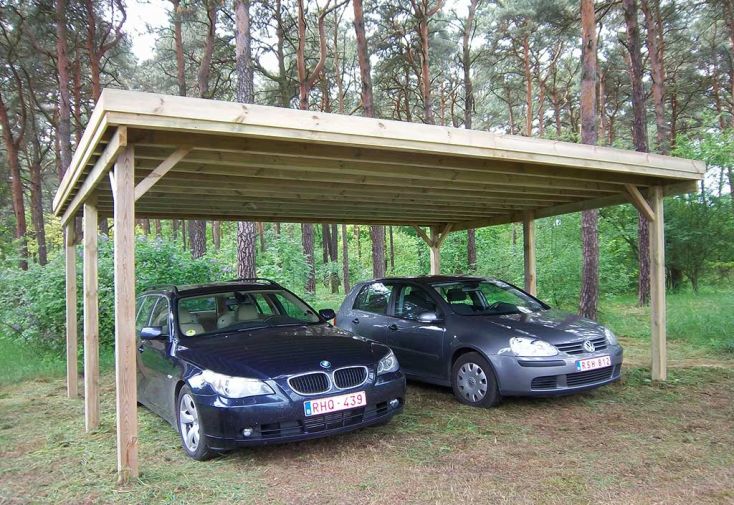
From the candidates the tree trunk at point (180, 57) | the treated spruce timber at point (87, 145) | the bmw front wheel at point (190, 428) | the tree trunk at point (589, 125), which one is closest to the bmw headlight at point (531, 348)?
the bmw front wheel at point (190, 428)

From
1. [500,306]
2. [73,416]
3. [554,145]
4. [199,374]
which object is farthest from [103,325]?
[554,145]

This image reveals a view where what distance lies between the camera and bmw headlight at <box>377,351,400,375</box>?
4.63 meters

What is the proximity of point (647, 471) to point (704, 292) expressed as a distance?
1358 centimetres

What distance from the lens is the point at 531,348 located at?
17.6ft

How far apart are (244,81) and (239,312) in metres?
6.37

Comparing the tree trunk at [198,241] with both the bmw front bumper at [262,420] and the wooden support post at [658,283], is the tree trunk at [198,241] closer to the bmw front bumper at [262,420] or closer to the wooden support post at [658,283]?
the bmw front bumper at [262,420]

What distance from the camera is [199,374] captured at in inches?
167

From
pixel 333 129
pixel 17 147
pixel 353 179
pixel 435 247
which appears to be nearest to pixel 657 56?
pixel 435 247

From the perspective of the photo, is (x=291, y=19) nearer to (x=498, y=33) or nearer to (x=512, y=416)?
(x=498, y=33)

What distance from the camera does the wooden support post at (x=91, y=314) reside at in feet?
16.6

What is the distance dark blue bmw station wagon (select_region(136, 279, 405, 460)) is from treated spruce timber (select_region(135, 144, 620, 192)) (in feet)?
4.90

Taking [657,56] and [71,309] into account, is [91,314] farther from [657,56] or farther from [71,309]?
[657,56]

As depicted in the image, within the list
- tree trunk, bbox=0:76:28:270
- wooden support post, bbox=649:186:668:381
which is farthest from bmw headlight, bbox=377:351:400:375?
tree trunk, bbox=0:76:28:270

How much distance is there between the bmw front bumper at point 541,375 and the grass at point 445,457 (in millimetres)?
281
